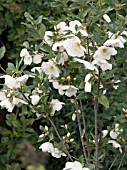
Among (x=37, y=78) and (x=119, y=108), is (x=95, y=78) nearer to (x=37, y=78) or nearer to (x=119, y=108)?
(x=37, y=78)

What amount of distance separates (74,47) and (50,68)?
240 mm

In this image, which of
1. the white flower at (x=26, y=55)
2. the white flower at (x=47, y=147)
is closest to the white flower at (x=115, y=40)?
the white flower at (x=26, y=55)

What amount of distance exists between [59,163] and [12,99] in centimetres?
165

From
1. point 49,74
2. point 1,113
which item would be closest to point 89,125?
point 1,113

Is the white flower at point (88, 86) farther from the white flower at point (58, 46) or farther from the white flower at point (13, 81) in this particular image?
Answer: the white flower at point (13, 81)

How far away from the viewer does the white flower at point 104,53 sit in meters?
1.86

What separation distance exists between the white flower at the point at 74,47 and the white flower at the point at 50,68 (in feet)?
0.62

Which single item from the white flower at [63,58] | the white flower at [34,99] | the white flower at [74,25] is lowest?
the white flower at [34,99]

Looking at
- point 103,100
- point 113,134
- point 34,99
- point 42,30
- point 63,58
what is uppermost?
point 42,30

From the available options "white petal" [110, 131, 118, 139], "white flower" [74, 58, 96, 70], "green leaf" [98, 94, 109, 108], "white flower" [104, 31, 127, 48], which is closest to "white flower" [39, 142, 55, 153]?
"white petal" [110, 131, 118, 139]

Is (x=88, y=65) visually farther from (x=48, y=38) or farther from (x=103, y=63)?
(x=48, y=38)

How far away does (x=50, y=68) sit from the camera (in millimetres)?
2117

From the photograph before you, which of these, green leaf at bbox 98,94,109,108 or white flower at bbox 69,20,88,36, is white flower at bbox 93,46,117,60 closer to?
white flower at bbox 69,20,88,36

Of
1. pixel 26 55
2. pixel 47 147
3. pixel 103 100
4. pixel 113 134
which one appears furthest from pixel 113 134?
pixel 26 55
